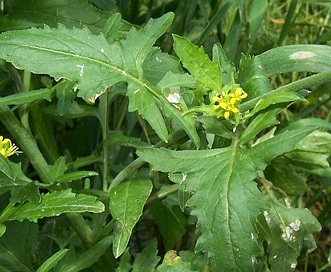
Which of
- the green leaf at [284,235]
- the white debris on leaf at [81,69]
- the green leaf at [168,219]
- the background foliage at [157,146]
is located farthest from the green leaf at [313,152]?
the white debris on leaf at [81,69]

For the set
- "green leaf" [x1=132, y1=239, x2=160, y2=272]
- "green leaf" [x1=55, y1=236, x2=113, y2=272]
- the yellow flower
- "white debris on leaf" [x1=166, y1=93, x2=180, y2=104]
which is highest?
"white debris on leaf" [x1=166, y1=93, x2=180, y2=104]

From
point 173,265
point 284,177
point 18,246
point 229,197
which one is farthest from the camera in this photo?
point 284,177

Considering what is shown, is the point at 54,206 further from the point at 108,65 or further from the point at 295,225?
the point at 295,225

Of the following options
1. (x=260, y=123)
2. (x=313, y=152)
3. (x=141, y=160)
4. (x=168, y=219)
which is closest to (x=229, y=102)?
(x=260, y=123)

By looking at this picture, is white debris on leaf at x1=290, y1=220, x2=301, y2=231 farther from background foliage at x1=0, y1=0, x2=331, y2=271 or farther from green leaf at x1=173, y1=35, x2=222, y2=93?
green leaf at x1=173, y1=35, x2=222, y2=93

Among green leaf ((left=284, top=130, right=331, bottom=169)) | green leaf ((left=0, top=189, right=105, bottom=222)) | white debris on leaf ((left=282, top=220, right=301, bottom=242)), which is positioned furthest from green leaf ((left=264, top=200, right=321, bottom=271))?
green leaf ((left=0, top=189, right=105, bottom=222))

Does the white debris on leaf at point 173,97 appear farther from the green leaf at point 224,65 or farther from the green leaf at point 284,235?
the green leaf at point 284,235
